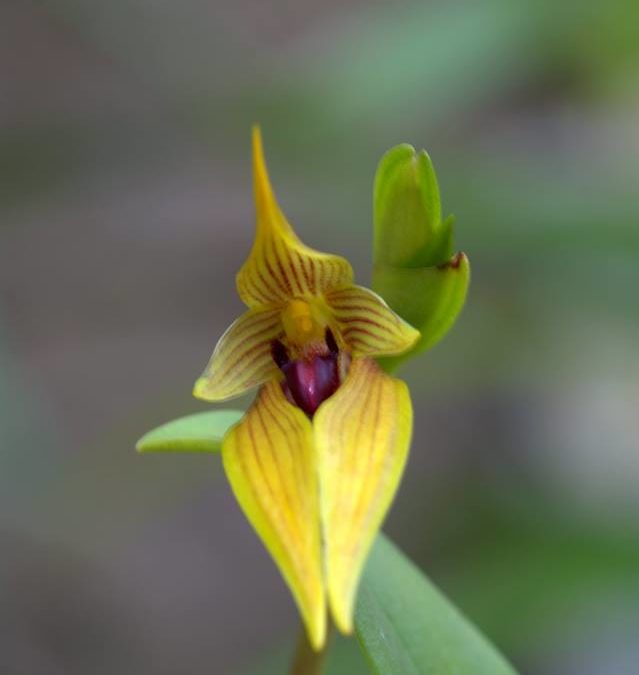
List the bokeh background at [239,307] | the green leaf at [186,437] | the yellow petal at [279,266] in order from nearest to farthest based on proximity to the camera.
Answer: the yellow petal at [279,266], the green leaf at [186,437], the bokeh background at [239,307]

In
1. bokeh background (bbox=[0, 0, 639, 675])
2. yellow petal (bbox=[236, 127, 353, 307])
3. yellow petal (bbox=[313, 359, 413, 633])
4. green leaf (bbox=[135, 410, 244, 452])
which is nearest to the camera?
yellow petal (bbox=[313, 359, 413, 633])

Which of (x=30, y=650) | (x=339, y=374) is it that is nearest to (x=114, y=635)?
(x=30, y=650)

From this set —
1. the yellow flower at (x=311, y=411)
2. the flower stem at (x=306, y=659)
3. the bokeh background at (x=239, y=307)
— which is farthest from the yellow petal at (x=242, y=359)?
the bokeh background at (x=239, y=307)

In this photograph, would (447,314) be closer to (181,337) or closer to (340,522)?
(340,522)

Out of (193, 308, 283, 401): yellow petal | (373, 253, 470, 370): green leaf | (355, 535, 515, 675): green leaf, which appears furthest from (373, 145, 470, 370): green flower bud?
(355, 535, 515, 675): green leaf

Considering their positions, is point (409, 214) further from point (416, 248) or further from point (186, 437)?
point (186, 437)

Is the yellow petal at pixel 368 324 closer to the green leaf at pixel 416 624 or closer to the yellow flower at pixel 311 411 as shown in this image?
the yellow flower at pixel 311 411

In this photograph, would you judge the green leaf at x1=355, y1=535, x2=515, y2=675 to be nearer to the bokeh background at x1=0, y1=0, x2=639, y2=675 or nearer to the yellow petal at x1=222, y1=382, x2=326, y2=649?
the yellow petal at x1=222, y1=382, x2=326, y2=649
